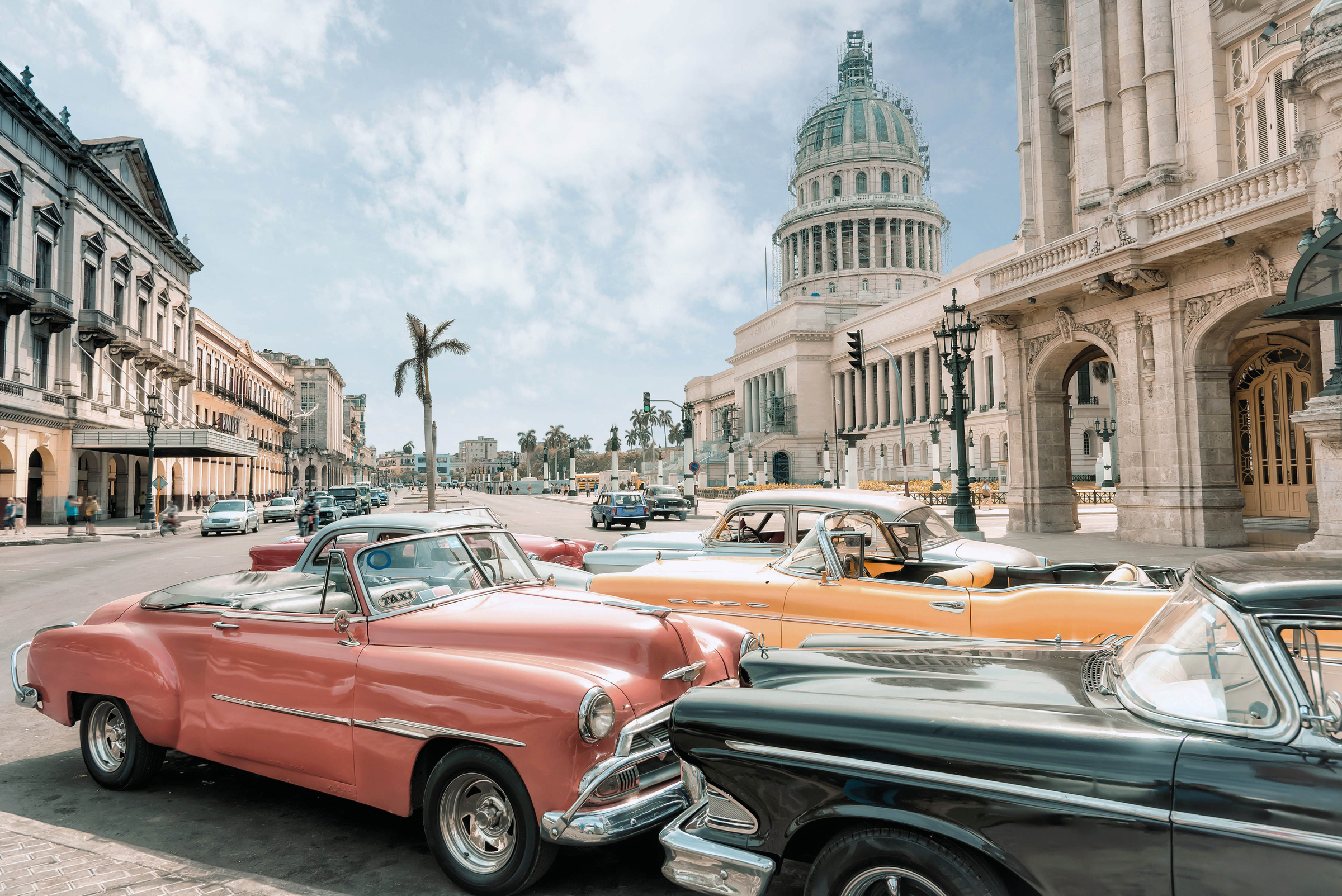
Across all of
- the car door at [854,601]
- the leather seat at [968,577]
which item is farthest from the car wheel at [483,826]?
the leather seat at [968,577]

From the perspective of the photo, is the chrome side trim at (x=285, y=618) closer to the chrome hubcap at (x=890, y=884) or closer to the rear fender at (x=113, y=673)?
the rear fender at (x=113, y=673)

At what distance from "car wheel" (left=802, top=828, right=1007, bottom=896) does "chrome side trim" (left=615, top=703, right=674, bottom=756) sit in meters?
0.92

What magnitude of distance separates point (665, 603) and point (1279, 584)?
4.26 metres

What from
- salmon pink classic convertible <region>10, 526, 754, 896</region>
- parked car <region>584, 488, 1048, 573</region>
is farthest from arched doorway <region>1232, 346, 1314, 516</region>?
salmon pink classic convertible <region>10, 526, 754, 896</region>

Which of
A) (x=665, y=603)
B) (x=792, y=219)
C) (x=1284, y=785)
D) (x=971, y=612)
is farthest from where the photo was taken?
(x=792, y=219)

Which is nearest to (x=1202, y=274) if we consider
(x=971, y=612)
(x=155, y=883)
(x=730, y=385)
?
(x=971, y=612)

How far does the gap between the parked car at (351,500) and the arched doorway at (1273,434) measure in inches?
1209

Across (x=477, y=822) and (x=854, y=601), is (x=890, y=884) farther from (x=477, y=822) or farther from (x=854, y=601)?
(x=854, y=601)

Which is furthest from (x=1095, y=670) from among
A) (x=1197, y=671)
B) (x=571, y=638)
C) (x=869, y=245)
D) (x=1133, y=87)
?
(x=869, y=245)

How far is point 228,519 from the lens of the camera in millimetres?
30641

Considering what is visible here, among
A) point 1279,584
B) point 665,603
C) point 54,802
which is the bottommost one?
point 54,802

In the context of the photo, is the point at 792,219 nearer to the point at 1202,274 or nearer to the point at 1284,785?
the point at 1202,274

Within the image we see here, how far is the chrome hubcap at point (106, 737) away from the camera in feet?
16.3

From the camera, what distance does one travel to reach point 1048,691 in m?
2.94
